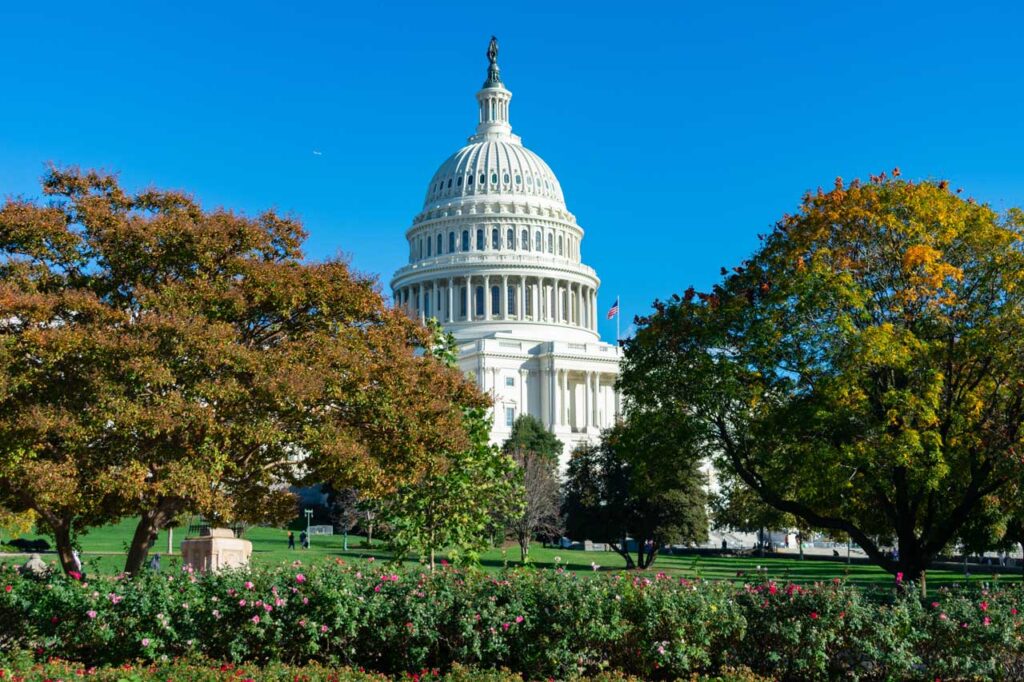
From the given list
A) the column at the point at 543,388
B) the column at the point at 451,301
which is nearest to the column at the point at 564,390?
the column at the point at 543,388

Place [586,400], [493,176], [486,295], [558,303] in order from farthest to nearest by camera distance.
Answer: [493,176], [558,303], [486,295], [586,400]

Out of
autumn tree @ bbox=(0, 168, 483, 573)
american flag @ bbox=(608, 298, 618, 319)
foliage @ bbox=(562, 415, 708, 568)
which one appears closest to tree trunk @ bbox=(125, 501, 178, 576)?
autumn tree @ bbox=(0, 168, 483, 573)

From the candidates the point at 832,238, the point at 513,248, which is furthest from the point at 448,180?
the point at 832,238

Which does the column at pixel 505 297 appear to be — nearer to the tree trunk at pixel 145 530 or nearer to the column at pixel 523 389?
the column at pixel 523 389

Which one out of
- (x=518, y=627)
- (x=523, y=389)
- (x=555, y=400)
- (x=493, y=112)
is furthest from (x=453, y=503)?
(x=493, y=112)

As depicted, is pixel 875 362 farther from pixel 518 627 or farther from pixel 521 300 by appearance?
pixel 521 300

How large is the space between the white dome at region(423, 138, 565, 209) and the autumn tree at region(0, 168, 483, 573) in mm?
124995

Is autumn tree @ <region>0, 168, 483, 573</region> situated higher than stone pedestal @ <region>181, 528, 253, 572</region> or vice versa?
autumn tree @ <region>0, 168, 483, 573</region>

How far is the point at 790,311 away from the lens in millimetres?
28484

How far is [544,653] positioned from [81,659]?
22.6 feet

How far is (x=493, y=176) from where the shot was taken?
151 metres

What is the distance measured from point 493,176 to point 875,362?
127 meters

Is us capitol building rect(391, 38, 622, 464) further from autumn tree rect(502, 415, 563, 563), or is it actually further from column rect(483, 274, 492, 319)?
autumn tree rect(502, 415, 563, 563)

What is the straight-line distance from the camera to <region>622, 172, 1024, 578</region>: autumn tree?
2683cm
